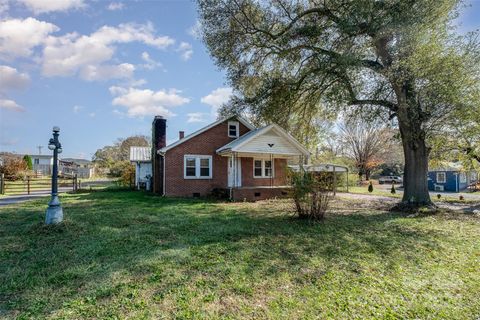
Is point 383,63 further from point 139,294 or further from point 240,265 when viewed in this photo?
point 139,294

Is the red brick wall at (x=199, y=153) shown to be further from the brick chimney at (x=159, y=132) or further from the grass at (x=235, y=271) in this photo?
the grass at (x=235, y=271)

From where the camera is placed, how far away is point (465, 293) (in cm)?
424

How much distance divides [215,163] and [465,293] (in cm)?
1435

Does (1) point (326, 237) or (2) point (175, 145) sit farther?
A: (2) point (175, 145)

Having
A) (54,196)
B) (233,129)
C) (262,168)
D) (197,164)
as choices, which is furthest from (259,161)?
(54,196)

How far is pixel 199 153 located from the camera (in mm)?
17156

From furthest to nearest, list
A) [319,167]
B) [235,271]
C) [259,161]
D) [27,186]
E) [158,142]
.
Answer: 1. [27,186]
2. [158,142]
3. [259,161]
4. [319,167]
5. [235,271]

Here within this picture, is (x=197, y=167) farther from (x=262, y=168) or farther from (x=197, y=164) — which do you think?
(x=262, y=168)

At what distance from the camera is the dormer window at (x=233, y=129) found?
18.2 metres

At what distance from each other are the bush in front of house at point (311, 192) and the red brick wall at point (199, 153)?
8.83 m

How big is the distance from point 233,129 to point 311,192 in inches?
402

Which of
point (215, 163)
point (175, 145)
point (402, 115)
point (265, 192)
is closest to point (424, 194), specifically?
point (402, 115)

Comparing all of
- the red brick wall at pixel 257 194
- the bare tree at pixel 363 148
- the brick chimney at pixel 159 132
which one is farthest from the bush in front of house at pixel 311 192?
the bare tree at pixel 363 148

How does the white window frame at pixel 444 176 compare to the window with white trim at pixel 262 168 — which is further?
the white window frame at pixel 444 176
